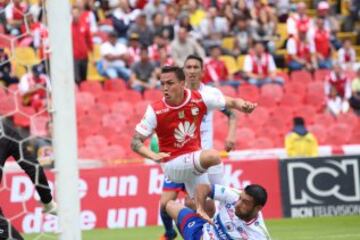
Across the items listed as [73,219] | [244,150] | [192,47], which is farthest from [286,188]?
[73,219]

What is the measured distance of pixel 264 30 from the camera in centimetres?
2189

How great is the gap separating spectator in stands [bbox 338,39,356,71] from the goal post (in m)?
15.7

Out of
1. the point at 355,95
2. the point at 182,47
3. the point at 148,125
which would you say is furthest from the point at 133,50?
the point at 148,125

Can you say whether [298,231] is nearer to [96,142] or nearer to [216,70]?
[96,142]

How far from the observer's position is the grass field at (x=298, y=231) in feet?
42.1

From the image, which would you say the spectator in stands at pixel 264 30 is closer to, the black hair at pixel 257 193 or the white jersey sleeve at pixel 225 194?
the white jersey sleeve at pixel 225 194

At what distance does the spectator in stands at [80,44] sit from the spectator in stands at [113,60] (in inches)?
13.0

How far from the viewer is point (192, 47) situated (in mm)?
19797

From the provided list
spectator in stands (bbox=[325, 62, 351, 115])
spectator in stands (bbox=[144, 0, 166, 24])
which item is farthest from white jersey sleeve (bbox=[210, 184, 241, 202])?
spectator in stands (bbox=[144, 0, 166, 24])

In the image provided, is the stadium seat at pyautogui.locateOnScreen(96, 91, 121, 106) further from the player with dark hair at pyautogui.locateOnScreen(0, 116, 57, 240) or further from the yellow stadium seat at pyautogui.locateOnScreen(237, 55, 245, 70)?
the player with dark hair at pyautogui.locateOnScreen(0, 116, 57, 240)

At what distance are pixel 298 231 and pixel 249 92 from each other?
21.7ft

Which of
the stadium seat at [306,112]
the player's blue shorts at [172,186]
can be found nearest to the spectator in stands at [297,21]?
the stadium seat at [306,112]

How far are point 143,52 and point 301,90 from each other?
3112 millimetres

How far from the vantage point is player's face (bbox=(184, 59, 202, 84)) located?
1102 cm
